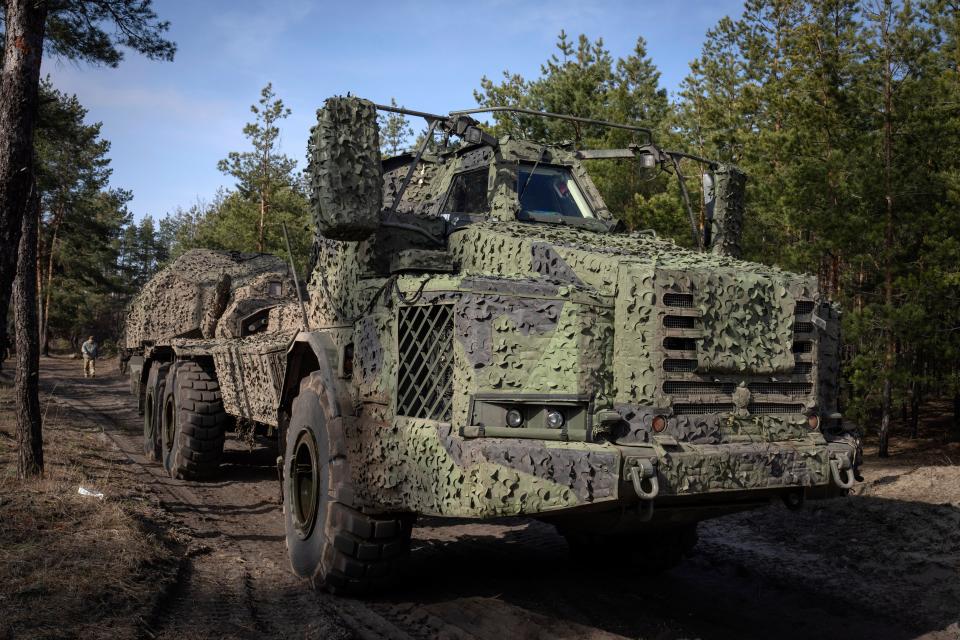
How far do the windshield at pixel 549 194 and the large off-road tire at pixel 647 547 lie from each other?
2.36m

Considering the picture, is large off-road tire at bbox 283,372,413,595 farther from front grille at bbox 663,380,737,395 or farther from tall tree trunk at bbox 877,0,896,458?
tall tree trunk at bbox 877,0,896,458

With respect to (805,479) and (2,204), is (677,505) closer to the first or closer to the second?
(805,479)

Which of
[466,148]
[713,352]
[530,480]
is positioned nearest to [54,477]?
[466,148]

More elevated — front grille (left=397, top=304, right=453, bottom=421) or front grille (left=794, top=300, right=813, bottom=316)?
Result: front grille (left=794, top=300, right=813, bottom=316)

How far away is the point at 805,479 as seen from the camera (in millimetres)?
3967

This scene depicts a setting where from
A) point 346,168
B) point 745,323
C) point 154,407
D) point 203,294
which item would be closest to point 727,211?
point 745,323

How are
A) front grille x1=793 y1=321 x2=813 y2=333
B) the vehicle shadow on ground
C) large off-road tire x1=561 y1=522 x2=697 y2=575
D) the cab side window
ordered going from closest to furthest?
1. front grille x1=793 y1=321 x2=813 y2=333
2. the vehicle shadow on ground
3. large off-road tire x1=561 y1=522 x2=697 y2=575
4. the cab side window

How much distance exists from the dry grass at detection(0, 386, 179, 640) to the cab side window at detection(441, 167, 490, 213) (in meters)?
3.14

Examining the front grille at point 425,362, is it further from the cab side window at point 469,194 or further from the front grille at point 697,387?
the cab side window at point 469,194

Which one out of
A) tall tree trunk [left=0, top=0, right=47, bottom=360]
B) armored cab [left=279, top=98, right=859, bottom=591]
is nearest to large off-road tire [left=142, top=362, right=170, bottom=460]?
tall tree trunk [left=0, top=0, right=47, bottom=360]

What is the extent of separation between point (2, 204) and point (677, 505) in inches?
230

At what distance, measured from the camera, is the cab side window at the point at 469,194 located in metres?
5.77

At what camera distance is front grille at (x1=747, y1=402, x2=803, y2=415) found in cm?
414

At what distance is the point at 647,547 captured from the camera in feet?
18.7
